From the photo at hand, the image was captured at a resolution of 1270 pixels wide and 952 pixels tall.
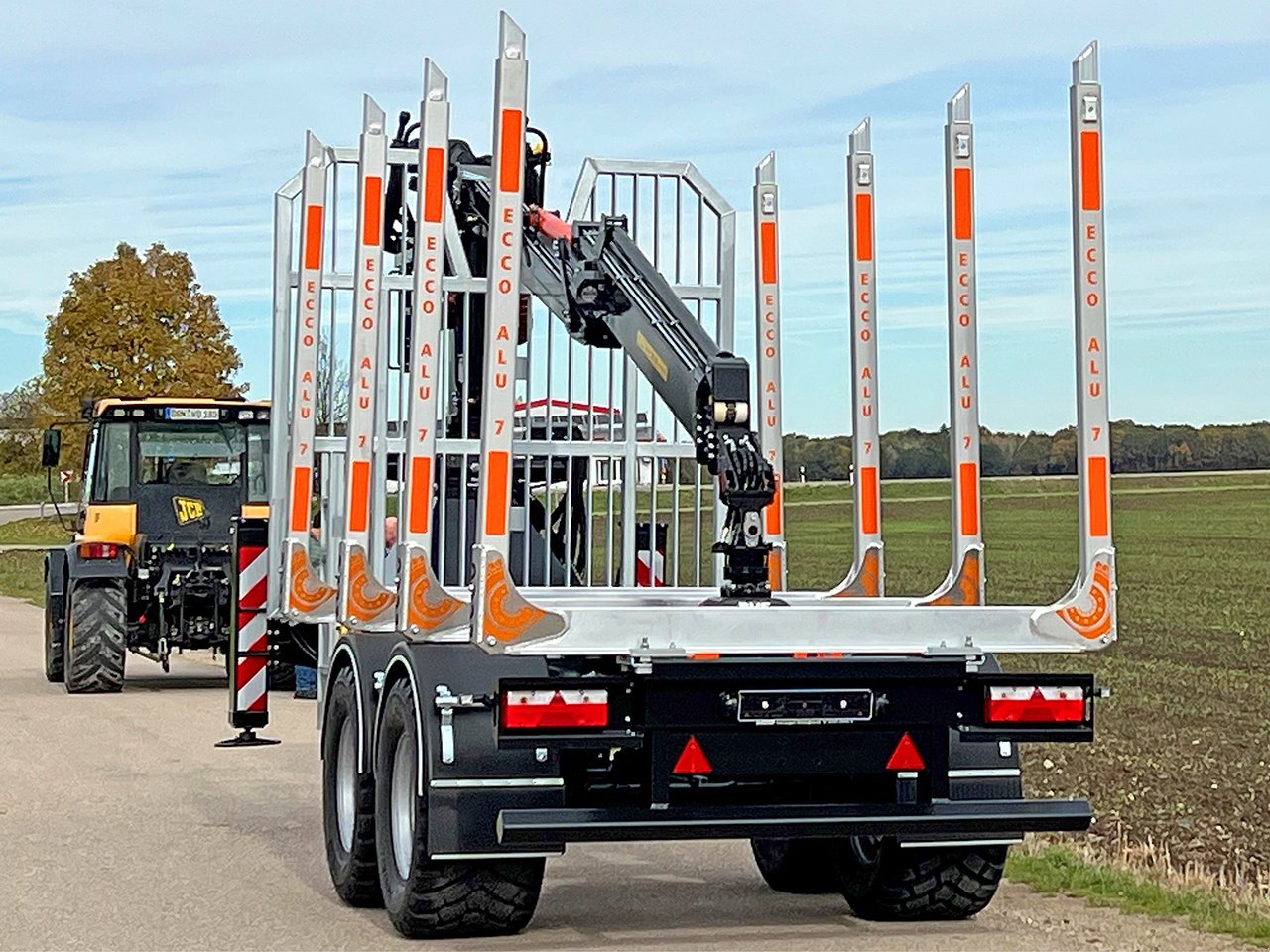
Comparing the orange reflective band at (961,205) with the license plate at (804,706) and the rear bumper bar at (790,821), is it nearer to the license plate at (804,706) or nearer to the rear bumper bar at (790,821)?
the license plate at (804,706)

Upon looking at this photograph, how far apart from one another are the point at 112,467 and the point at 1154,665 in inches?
410

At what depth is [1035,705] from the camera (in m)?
7.90

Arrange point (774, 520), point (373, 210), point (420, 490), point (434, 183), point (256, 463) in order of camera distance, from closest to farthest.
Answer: point (420, 490)
point (434, 183)
point (373, 210)
point (774, 520)
point (256, 463)

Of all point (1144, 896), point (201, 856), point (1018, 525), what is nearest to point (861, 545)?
point (1144, 896)

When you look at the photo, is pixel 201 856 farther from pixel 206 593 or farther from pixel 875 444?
pixel 206 593

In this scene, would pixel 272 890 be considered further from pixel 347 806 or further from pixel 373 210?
pixel 373 210

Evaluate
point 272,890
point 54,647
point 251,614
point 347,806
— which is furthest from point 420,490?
point 54,647

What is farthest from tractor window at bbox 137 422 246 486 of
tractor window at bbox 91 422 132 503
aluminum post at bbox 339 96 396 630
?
aluminum post at bbox 339 96 396 630

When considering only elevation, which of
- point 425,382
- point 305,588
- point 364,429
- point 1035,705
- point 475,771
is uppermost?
point 425,382

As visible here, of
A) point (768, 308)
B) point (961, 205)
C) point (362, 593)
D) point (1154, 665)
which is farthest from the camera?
point (1154, 665)

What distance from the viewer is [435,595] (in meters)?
8.31

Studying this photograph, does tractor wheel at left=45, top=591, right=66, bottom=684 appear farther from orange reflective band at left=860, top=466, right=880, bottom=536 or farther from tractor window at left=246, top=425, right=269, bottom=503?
orange reflective band at left=860, top=466, right=880, bottom=536

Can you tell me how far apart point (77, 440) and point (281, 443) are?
36.0 metres

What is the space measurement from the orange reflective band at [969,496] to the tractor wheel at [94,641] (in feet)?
39.7
